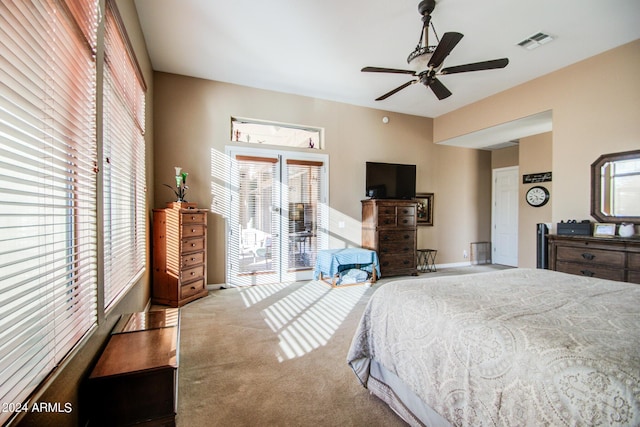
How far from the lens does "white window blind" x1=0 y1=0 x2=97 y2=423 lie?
897mm

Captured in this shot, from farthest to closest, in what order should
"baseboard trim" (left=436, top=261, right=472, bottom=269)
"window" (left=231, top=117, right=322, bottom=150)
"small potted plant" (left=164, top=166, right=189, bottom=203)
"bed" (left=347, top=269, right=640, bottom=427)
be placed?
"baseboard trim" (left=436, top=261, right=472, bottom=269)
"window" (left=231, top=117, right=322, bottom=150)
"small potted plant" (left=164, top=166, right=189, bottom=203)
"bed" (left=347, top=269, right=640, bottom=427)

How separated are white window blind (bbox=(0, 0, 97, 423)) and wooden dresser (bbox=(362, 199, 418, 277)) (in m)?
4.19

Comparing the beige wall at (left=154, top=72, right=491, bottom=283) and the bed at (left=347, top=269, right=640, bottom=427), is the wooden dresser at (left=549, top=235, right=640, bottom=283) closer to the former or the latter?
the bed at (left=347, top=269, right=640, bottom=427)

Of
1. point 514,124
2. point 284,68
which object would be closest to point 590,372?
point 284,68

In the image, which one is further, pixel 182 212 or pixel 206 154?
pixel 206 154

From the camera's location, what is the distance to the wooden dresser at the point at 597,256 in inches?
116

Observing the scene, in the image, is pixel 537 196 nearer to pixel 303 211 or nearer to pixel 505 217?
pixel 505 217

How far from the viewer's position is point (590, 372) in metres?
0.90

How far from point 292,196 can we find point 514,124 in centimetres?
405

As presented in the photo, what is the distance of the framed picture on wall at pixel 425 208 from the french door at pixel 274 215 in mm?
2244

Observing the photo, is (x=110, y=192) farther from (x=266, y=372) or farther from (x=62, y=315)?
(x=266, y=372)

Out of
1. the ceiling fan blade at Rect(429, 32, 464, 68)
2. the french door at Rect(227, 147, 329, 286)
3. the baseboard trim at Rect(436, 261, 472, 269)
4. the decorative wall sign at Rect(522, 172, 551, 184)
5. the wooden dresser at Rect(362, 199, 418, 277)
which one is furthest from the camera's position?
the baseboard trim at Rect(436, 261, 472, 269)

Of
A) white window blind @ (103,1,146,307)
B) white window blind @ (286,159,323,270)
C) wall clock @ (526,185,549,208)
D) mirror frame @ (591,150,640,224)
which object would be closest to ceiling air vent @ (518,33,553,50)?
mirror frame @ (591,150,640,224)

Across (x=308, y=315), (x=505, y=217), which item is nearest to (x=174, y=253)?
(x=308, y=315)
